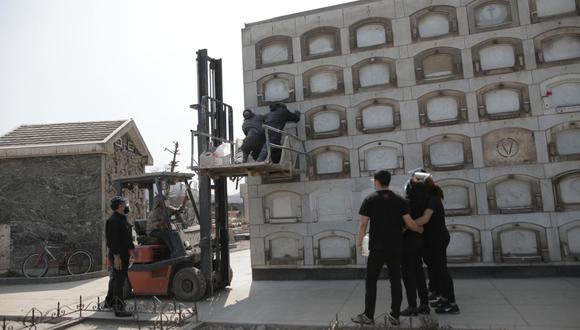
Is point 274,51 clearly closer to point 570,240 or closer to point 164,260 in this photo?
point 164,260

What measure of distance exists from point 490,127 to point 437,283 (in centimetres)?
337

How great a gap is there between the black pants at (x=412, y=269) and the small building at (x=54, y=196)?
26.0 feet

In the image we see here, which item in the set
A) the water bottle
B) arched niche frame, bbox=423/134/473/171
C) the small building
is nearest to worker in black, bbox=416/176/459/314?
the water bottle

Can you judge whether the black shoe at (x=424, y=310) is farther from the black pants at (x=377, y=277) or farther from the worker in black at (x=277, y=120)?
the worker in black at (x=277, y=120)

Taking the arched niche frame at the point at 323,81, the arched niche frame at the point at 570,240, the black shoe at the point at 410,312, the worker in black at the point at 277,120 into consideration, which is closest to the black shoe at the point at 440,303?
the black shoe at the point at 410,312

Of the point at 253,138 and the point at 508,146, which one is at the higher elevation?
the point at 253,138

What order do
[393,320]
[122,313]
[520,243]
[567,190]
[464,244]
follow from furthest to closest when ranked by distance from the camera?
[464,244] → [520,243] → [567,190] → [122,313] → [393,320]

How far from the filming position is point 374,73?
314 inches

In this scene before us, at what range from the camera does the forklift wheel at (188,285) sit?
6.40m

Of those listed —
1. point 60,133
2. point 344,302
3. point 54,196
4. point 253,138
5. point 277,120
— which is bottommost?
point 344,302

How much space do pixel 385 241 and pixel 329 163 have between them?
3601mm

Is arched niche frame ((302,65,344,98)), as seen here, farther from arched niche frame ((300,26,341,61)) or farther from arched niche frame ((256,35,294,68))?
arched niche frame ((256,35,294,68))

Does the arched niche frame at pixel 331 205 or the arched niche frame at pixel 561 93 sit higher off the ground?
the arched niche frame at pixel 561 93

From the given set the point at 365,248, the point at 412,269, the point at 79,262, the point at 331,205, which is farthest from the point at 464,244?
the point at 79,262
